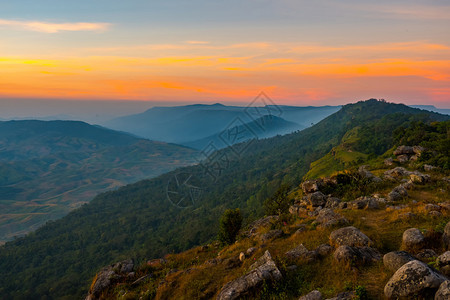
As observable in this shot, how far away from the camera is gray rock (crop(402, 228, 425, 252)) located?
1150cm

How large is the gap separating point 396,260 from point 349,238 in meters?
3.31

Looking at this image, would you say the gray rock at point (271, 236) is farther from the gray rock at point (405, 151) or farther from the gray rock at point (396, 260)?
the gray rock at point (405, 151)

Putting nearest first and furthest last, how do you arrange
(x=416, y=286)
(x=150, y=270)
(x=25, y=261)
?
(x=416, y=286) → (x=150, y=270) → (x=25, y=261)

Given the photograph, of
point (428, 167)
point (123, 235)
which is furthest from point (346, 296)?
point (123, 235)

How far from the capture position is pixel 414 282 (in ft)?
26.0

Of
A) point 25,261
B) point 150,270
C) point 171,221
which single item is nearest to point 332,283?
point 150,270

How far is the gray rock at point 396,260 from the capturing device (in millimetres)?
9977

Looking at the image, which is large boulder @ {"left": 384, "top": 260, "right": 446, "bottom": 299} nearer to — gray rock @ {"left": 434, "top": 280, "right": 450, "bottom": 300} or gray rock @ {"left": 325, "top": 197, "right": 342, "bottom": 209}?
gray rock @ {"left": 434, "top": 280, "right": 450, "bottom": 300}

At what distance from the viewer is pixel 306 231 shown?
1744 cm

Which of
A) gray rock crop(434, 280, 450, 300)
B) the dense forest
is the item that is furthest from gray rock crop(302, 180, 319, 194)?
the dense forest

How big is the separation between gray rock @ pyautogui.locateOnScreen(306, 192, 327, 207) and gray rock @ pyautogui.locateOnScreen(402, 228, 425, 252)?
45.7ft

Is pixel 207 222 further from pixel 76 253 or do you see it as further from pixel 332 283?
pixel 332 283

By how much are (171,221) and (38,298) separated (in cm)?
7631

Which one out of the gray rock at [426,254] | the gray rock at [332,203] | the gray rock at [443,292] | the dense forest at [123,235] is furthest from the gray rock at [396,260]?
the dense forest at [123,235]
